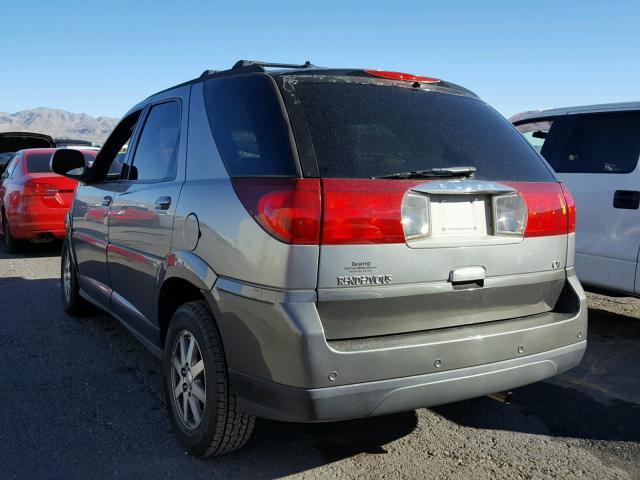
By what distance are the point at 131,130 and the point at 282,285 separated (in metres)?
2.67

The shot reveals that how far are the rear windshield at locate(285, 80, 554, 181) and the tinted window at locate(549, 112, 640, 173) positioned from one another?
2.27m

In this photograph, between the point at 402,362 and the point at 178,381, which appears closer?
the point at 402,362

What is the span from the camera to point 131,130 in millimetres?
4559

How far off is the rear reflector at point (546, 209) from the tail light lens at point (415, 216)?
518mm

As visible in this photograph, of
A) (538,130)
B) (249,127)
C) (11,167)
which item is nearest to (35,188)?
(11,167)

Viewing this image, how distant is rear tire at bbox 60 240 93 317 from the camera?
5.46m

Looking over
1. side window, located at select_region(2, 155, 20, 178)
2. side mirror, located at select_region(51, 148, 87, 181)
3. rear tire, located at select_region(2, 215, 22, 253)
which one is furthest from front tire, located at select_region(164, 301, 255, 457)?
side window, located at select_region(2, 155, 20, 178)

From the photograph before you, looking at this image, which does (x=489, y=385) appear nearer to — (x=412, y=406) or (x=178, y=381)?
(x=412, y=406)

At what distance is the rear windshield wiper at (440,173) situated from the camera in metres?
2.62

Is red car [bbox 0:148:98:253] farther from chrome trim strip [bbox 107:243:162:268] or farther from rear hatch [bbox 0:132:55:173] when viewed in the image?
chrome trim strip [bbox 107:243:162:268]

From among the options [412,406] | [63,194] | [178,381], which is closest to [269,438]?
[178,381]

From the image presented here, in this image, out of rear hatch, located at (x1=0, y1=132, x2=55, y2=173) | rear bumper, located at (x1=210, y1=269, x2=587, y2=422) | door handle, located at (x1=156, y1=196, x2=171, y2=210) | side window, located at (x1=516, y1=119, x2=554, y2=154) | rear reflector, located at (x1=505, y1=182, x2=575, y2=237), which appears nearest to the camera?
rear bumper, located at (x1=210, y1=269, x2=587, y2=422)

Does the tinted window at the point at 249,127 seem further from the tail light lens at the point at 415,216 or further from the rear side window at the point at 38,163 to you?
the rear side window at the point at 38,163

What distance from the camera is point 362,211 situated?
2.47m
